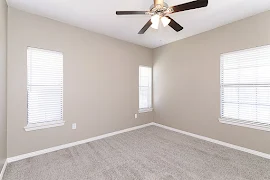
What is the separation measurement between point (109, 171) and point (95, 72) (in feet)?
7.33

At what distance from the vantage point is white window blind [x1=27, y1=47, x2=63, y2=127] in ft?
8.50

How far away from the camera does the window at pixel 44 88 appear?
8.48 feet

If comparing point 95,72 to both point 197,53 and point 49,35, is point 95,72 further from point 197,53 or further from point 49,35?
point 197,53

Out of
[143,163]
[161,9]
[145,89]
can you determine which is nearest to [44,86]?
[143,163]

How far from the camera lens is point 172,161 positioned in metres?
2.42

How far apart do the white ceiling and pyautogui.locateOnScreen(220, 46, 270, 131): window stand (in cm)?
79

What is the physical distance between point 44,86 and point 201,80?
142 inches

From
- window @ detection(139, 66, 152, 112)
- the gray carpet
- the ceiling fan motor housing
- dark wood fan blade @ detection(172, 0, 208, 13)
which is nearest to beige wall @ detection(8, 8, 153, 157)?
window @ detection(139, 66, 152, 112)

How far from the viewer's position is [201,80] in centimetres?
348

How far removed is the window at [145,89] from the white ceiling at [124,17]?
56.7 inches

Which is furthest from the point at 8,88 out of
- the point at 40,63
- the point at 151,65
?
the point at 151,65

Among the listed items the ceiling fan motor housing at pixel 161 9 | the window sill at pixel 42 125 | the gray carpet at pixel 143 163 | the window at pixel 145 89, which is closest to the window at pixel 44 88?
the window sill at pixel 42 125

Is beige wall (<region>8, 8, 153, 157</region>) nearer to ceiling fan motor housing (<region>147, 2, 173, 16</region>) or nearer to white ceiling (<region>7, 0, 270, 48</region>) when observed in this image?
white ceiling (<region>7, 0, 270, 48</region>)

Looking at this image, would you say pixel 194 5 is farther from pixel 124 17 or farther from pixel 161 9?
pixel 124 17
